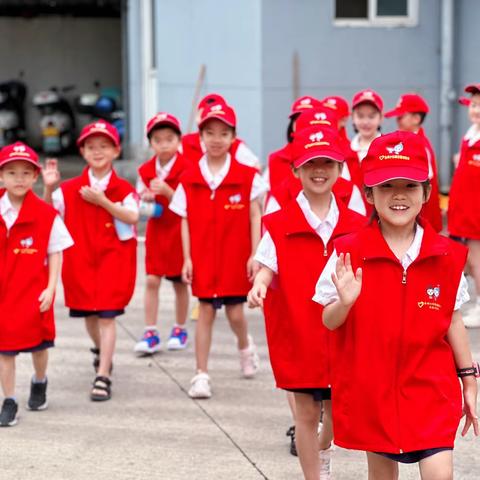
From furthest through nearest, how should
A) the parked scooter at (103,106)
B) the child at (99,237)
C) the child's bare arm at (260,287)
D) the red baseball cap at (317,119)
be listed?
1. the parked scooter at (103,106)
2. the child at (99,237)
3. the red baseball cap at (317,119)
4. the child's bare arm at (260,287)

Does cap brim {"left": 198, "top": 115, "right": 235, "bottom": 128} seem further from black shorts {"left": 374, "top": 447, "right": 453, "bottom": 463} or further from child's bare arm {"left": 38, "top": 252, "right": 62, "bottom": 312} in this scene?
black shorts {"left": 374, "top": 447, "right": 453, "bottom": 463}

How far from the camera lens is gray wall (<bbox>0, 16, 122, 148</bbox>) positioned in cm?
2459

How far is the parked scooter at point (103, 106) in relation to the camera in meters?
21.7

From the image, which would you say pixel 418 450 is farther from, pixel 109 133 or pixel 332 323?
pixel 109 133

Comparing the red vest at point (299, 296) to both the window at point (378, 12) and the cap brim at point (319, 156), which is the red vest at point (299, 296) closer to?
the cap brim at point (319, 156)

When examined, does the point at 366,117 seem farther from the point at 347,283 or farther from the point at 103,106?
the point at 103,106

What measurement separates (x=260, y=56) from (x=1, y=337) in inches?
329

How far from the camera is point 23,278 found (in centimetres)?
674

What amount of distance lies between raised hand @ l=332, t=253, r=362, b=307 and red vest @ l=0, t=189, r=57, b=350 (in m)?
2.89

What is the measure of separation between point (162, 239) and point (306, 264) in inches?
128

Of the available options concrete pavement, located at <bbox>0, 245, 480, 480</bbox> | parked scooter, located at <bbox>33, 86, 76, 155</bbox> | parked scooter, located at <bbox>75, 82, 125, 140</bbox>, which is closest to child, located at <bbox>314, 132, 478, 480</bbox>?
concrete pavement, located at <bbox>0, 245, 480, 480</bbox>

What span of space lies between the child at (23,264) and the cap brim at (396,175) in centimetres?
286

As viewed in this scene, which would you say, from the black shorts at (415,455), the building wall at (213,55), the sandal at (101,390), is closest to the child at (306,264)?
the black shorts at (415,455)

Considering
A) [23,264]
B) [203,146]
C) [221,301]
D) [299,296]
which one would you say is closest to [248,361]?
[221,301]
